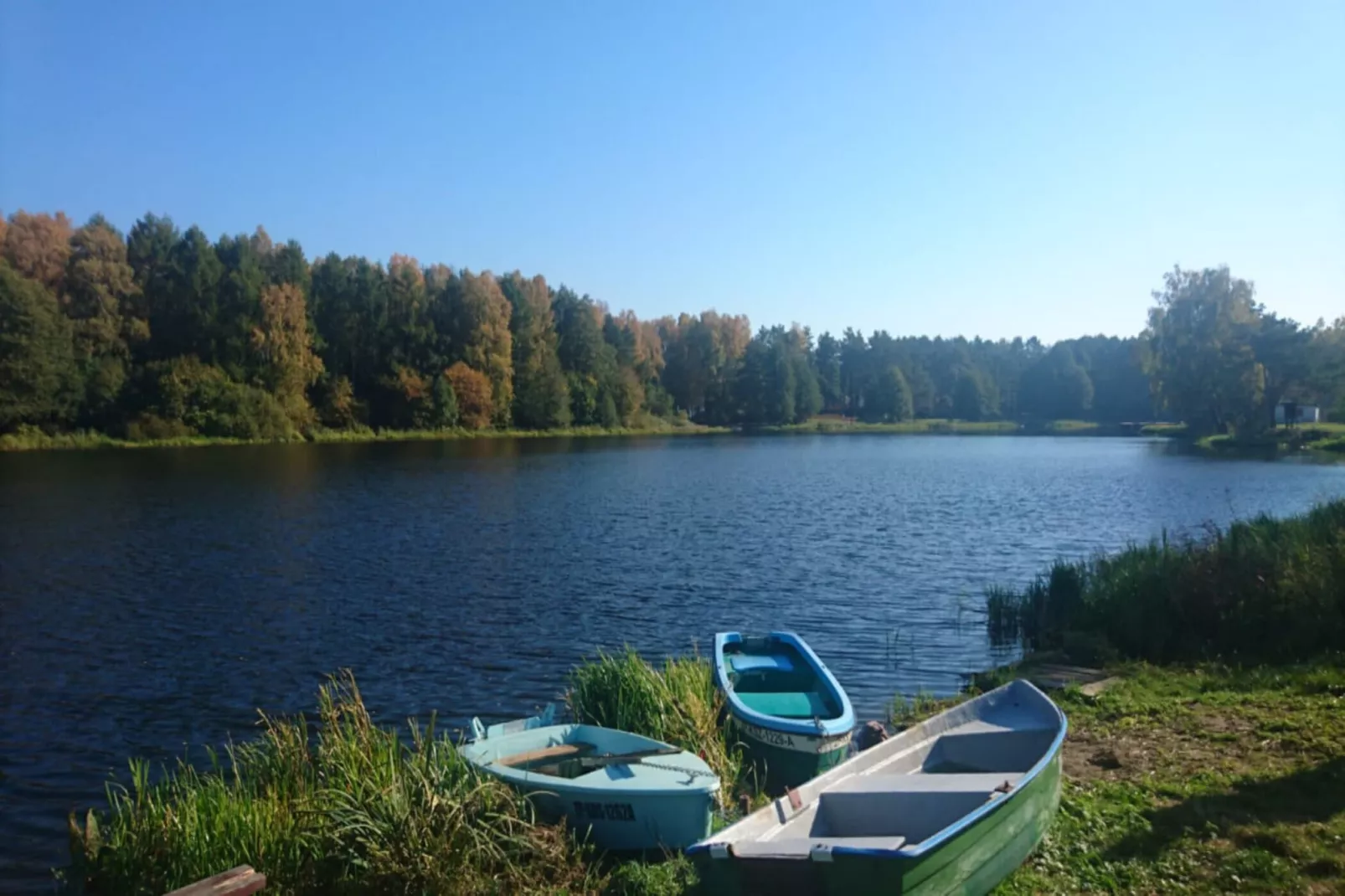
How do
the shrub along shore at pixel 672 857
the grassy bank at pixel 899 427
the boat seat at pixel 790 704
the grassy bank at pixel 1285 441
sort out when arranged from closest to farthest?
the shrub along shore at pixel 672 857, the boat seat at pixel 790 704, the grassy bank at pixel 1285 441, the grassy bank at pixel 899 427

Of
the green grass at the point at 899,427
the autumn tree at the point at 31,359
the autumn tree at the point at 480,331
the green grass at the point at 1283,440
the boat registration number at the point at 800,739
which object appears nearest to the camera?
the boat registration number at the point at 800,739

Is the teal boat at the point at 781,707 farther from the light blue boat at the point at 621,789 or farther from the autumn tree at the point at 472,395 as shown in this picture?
the autumn tree at the point at 472,395

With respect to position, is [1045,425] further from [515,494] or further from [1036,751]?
[1036,751]

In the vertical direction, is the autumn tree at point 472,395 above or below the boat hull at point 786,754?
above

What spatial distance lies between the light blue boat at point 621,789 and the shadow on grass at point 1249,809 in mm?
3609

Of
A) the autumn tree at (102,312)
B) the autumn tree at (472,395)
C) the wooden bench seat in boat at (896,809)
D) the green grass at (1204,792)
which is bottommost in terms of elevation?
the green grass at (1204,792)

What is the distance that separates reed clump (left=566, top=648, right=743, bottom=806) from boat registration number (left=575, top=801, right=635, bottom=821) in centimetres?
155

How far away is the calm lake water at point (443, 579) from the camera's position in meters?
14.8

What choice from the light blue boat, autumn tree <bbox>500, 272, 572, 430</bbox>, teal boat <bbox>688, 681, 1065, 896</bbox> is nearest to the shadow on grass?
teal boat <bbox>688, 681, 1065, 896</bbox>

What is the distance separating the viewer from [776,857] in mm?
6340

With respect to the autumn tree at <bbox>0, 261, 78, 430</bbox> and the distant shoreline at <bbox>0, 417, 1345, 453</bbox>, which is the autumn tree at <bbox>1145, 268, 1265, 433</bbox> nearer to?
the distant shoreline at <bbox>0, 417, 1345, 453</bbox>

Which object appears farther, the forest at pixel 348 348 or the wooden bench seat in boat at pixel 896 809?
the forest at pixel 348 348

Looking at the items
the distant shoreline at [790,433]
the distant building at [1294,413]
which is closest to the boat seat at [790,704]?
the distant shoreline at [790,433]

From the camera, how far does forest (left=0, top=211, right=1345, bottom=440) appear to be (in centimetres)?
7306
